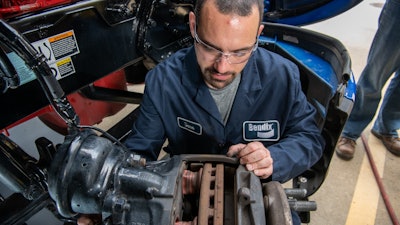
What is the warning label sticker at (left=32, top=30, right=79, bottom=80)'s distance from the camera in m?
0.94

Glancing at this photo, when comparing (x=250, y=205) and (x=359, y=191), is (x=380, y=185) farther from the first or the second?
(x=250, y=205)

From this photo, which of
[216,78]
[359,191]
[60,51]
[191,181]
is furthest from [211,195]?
[359,191]

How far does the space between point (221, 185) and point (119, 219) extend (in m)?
0.22

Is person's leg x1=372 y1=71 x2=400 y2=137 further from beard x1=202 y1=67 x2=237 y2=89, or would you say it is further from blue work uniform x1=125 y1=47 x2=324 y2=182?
beard x1=202 y1=67 x2=237 y2=89

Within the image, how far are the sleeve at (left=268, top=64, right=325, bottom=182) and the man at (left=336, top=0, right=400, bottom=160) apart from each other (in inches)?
35.3

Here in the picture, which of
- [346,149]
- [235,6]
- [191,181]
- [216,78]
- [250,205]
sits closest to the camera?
[250,205]

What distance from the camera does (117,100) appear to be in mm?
1553

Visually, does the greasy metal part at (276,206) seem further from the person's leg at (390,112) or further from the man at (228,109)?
the person's leg at (390,112)

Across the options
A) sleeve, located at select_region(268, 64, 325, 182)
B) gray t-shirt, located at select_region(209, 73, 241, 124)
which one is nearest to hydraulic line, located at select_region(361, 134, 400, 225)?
sleeve, located at select_region(268, 64, 325, 182)

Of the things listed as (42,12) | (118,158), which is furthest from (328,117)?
(42,12)

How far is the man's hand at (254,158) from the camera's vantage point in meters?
0.69

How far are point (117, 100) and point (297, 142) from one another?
3.27 feet

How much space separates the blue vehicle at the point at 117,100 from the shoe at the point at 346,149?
0.85 metres

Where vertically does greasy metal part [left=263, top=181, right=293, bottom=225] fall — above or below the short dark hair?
below
